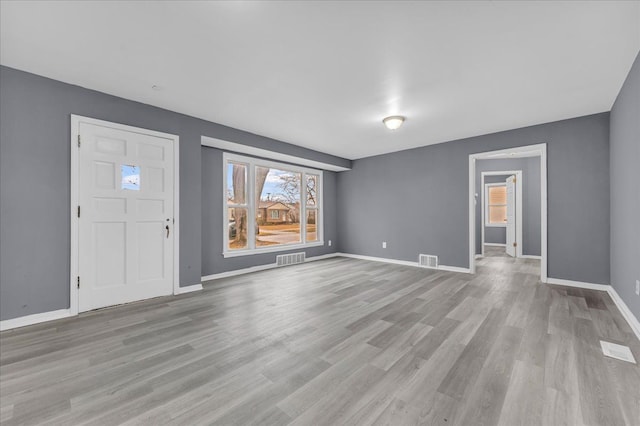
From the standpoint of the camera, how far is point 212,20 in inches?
77.9

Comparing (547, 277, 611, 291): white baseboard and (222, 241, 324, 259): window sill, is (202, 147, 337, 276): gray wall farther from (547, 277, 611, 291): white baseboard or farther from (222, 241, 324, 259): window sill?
(547, 277, 611, 291): white baseboard

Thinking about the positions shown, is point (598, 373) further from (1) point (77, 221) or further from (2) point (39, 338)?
(1) point (77, 221)

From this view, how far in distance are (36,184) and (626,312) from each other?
248 inches

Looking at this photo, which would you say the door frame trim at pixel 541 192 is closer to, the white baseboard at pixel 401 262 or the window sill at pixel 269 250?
the white baseboard at pixel 401 262

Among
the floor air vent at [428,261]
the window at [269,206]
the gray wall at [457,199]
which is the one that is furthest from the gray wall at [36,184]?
the floor air vent at [428,261]

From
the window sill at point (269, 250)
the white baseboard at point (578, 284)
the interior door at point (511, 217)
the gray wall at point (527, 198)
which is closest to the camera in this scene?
the white baseboard at point (578, 284)

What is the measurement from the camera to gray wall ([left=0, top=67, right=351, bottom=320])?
2.59 meters

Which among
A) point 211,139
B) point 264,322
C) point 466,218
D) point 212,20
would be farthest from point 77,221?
point 466,218

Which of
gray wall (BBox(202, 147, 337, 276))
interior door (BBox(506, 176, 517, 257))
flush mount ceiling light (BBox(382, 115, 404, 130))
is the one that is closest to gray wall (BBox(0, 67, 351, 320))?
gray wall (BBox(202, 147, 337, 276))

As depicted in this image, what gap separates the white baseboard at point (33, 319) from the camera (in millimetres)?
2562

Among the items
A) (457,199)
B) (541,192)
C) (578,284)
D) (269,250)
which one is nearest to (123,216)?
(269,250)

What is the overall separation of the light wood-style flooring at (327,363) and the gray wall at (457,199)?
0.96m

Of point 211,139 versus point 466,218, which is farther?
point 466,218

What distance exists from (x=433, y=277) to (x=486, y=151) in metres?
2.48
